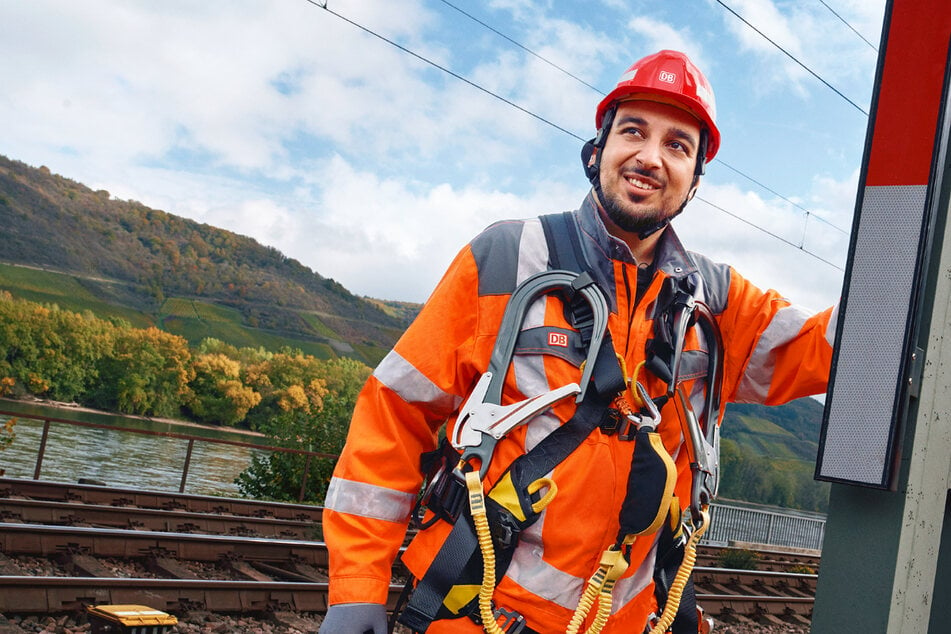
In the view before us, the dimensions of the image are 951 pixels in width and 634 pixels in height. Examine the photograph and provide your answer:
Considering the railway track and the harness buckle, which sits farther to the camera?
the railway track

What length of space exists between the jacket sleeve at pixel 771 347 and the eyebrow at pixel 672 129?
0.43 m

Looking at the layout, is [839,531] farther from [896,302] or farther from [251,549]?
[251,549]

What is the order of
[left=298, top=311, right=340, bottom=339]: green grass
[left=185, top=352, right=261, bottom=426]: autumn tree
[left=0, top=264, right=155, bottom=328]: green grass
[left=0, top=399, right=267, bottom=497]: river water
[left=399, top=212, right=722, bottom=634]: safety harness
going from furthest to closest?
1. [left=298, top=311, right=340, bottom=339]: green grass
2. [left=0, top=264, right=155, bottom=328]: green grass
3. [left=185, top=352, right=261, bottom=426]: autumn tree
4. [left=0, top=399, right=267, bottom=497]: river water
5. [left=399, top=212, right=722, bottom=634]: safety harness

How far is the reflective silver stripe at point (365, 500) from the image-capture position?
2.03 meters

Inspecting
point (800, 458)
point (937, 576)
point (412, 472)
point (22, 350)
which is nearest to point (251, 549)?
point (412, 472)

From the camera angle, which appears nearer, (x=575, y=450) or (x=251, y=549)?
(x=575, y=450)

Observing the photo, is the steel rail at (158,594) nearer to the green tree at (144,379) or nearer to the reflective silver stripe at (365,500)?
the reflective silver stripe at (365,500)

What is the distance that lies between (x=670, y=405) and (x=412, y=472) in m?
0.65

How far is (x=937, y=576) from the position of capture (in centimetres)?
206

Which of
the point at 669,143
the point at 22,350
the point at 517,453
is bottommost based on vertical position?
the point at 22,350

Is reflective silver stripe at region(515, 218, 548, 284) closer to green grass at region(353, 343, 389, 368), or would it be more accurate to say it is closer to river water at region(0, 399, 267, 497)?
river water at region(0, 399, 267, 497)

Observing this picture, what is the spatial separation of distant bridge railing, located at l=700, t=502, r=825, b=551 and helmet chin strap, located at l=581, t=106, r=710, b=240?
44.8 feet

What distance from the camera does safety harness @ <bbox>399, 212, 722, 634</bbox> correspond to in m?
1.92

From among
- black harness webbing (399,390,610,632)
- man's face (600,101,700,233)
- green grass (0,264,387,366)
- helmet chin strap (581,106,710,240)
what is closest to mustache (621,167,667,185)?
man's face (600,101,700,233)
